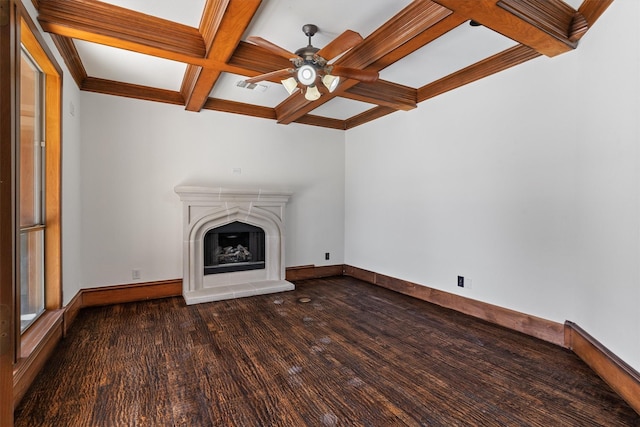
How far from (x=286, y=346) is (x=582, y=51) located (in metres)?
3.31

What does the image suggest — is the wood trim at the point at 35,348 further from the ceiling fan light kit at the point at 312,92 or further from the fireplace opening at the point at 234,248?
the ceiling fan light kit at the point at 312,92

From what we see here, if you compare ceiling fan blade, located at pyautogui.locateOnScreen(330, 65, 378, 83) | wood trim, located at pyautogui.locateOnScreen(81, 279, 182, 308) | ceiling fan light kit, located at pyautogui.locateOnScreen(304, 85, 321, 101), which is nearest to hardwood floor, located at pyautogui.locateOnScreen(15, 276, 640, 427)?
wood trim, located at pyautogui.locateOnScreen(81, 279, 182, 308)

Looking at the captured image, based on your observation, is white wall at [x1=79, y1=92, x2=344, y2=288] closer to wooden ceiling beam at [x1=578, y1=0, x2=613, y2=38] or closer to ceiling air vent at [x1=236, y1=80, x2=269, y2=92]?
ceiling air vent at [x1=236, y1=80, x2=269, y2=92]

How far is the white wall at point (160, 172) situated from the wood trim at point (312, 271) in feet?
0.41

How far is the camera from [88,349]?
8.25 ft

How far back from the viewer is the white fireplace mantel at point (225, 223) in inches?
155

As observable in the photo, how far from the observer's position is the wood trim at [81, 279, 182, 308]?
140 inches

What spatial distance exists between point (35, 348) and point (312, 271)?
11.2 ft

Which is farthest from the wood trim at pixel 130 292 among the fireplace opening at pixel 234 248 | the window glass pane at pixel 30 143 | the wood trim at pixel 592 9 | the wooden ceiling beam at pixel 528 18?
the wood trim at pixel 592 9

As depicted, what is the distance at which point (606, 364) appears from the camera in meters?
2.04

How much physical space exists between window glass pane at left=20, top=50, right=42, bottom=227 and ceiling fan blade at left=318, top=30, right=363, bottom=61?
2.16 metres

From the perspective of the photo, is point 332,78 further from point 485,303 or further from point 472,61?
point 485,303

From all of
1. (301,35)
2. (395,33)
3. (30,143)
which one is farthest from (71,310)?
(395,33)

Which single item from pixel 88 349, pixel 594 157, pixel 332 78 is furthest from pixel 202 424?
pixel 594 157
